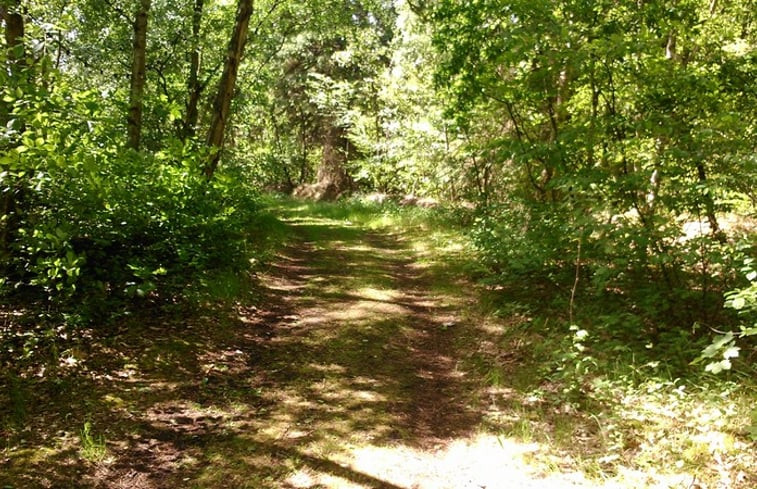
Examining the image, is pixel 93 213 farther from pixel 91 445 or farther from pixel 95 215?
pixel 91 445

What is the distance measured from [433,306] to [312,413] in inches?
141

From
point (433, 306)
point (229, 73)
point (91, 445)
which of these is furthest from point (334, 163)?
point (91, 445)

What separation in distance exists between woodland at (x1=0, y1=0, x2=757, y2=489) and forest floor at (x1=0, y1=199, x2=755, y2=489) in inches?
1.0

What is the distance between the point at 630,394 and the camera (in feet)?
13.7

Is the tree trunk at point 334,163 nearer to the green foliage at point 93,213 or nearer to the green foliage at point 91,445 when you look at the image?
the green foliage at point 93,213

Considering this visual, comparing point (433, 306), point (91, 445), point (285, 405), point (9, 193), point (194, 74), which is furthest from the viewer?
point (194, 74)

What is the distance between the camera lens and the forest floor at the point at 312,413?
356 cm

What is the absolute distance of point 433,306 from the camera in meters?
7.71

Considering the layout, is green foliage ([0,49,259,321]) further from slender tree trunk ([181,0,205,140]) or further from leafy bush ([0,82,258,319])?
slender tree trunk ([181,0,205,140])

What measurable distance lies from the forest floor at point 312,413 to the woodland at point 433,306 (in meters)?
0.02

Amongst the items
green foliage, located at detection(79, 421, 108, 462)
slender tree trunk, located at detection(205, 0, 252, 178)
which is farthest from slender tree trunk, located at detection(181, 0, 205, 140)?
green foliage, located at detection(79, 421, 108, 462)

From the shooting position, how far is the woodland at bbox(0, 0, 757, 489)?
3.70m

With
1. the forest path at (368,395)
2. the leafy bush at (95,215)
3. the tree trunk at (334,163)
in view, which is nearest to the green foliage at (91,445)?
the forest path at (368,395)

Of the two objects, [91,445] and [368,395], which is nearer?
[91,445]
